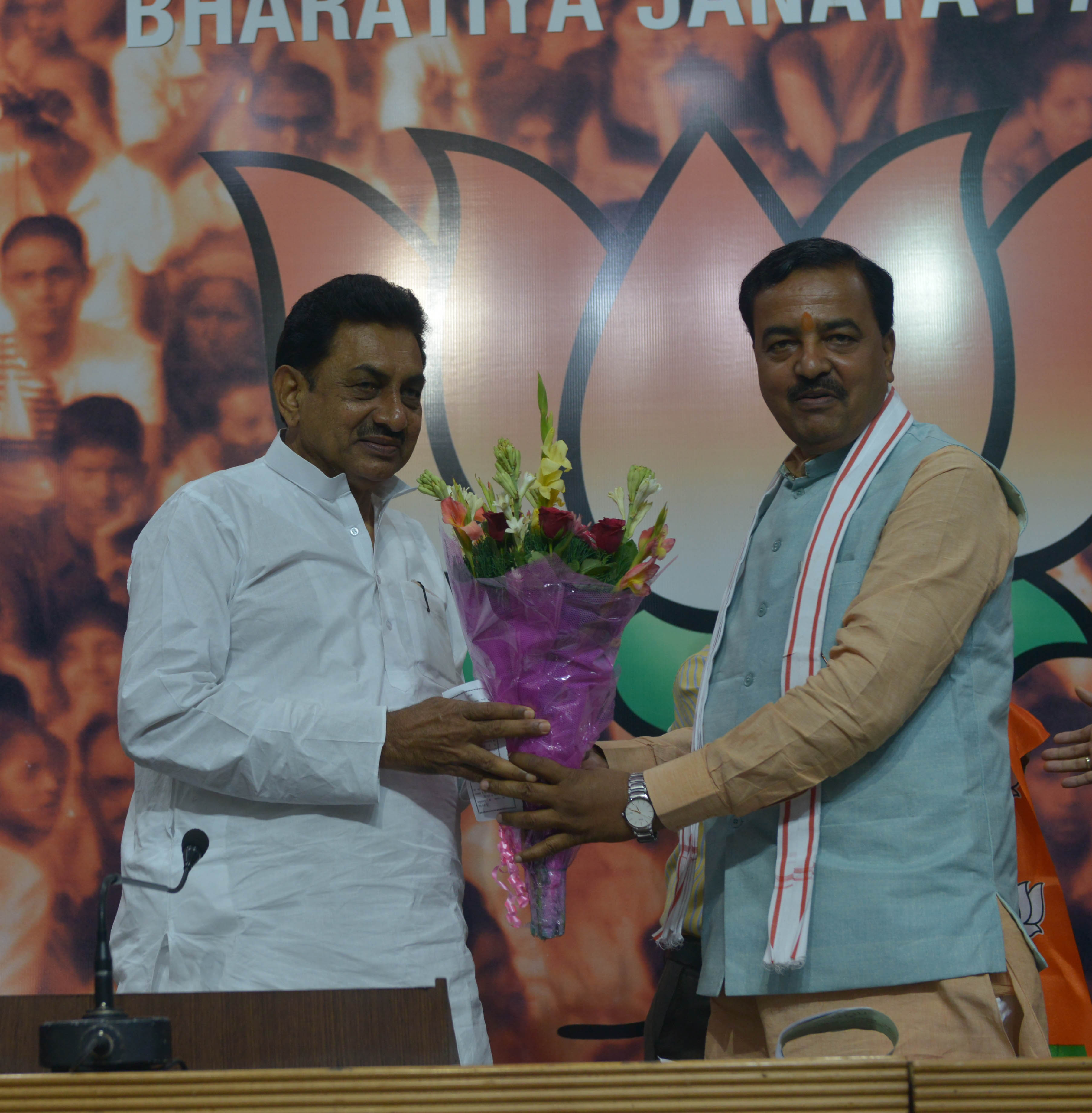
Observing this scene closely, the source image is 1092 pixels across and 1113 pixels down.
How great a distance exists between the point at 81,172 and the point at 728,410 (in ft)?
6.00

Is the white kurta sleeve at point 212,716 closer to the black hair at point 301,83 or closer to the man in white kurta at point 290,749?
the man in white kurta at point 290,749

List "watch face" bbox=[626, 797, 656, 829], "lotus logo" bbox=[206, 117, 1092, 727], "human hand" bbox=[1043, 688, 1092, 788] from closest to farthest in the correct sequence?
1. "watch face" bbox=[626, 797, 656, 829]
2. "human hand" bbox=[1043, 688, 1092, 788]
3. "lotus logo" bbox=[206, 117, 1092, 727]

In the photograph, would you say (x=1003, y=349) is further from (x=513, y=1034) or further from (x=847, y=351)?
(x=513, y=1034)

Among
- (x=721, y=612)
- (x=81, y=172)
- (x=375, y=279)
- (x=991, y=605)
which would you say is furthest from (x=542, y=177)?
(x=991, y=605)

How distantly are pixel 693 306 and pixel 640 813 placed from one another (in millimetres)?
Result: 1623

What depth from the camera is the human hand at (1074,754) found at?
2.16 metres

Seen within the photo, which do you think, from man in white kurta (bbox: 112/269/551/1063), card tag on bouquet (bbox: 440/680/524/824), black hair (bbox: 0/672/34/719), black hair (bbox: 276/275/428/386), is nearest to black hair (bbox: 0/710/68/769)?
black hair (bbox: 0/672/34/719)

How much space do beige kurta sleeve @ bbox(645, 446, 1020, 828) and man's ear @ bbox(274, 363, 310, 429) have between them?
1.01 meters

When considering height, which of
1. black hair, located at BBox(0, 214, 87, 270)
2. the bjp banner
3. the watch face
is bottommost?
the bjp banner

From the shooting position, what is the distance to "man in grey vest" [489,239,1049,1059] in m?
1.64

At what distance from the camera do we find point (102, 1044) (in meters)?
1.13

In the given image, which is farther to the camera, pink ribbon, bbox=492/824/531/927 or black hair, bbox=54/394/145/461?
black hair, bbox=54/394/145/461

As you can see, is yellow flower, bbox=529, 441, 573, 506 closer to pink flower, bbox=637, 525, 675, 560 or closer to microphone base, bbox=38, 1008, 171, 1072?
pink flower, bbox=637, 525, 675, 560

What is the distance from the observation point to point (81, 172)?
311 centimetres
